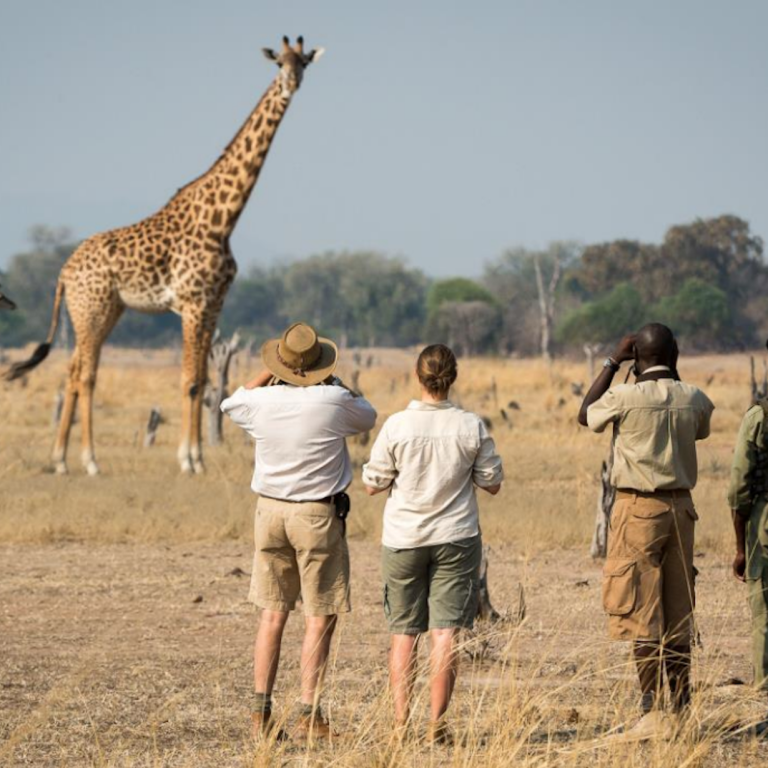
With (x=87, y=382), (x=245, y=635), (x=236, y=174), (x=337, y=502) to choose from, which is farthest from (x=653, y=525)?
(x=87, y=382)

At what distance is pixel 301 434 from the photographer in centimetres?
539

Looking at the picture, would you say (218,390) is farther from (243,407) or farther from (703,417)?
(703,417)

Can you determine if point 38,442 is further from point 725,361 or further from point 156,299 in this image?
point 725,361

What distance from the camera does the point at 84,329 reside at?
48.1 feet

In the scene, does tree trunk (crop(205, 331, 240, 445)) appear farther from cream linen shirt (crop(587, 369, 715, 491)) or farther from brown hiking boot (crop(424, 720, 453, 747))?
brown hiking boot (crop(424, 720, 453, 747))

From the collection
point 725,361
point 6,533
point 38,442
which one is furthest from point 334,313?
point 6,533

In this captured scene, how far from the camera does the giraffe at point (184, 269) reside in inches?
553

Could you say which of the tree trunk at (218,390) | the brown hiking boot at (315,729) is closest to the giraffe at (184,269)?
the tree trunk at (218,390)

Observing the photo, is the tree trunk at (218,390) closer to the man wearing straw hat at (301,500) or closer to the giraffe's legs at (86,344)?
the giraffe's legs at (86,344)

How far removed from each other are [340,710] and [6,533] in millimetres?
5519

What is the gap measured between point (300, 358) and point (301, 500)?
19.5 inches

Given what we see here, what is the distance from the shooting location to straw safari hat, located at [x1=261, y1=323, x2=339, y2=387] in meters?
5.44

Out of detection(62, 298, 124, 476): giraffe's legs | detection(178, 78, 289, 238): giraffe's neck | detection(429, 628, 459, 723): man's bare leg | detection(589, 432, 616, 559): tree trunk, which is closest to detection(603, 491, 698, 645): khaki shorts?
detection(429, 628, 459, 723): man's bare leg

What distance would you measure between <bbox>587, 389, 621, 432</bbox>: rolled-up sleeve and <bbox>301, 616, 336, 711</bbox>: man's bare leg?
1144mm
